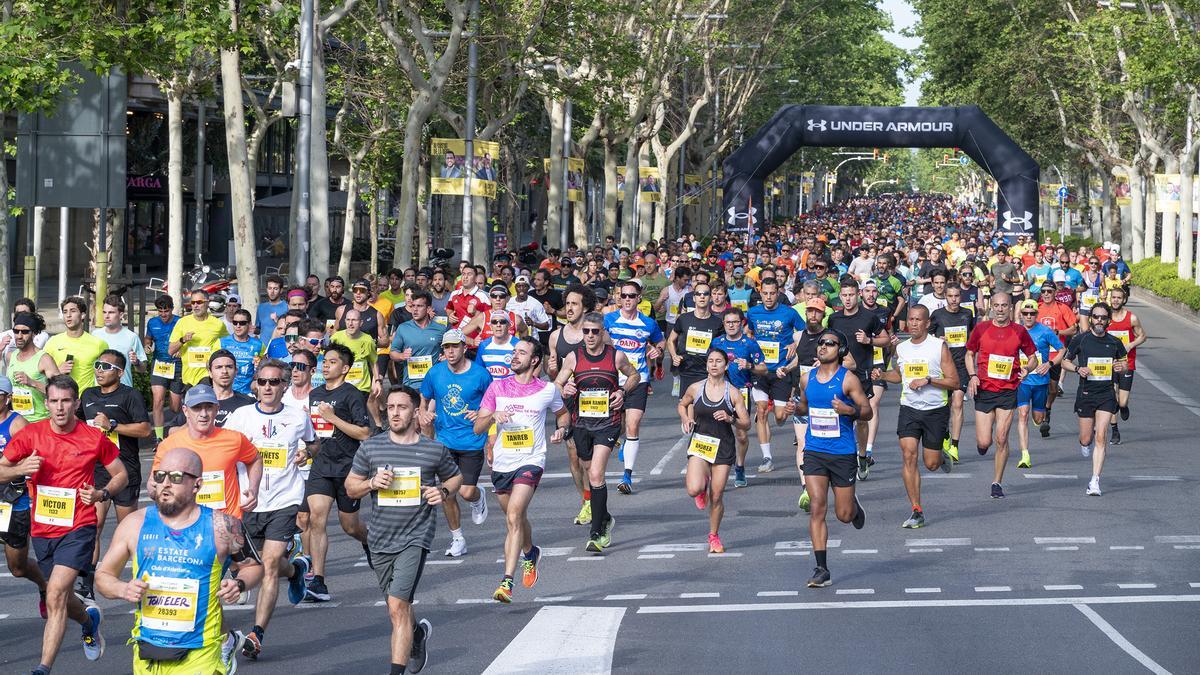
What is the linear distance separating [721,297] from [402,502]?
9112 millimetres

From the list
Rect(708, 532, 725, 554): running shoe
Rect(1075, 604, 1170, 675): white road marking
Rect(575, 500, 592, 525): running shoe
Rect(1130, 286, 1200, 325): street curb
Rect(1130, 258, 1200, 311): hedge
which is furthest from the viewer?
Rect(1130, 258, 1200, 311): hedge

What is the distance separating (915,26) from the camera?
68.9m

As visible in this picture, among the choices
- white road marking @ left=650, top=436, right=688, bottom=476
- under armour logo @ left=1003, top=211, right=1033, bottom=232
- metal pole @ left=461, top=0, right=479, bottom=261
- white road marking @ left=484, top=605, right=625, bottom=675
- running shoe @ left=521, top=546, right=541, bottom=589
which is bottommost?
white road marking @ left=484, top=605, right=625, bottom=675

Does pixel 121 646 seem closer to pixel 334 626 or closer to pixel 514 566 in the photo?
pixel 334 626

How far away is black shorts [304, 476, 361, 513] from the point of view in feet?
38.9

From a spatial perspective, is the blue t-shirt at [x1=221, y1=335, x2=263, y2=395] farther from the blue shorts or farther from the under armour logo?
the under armour logo

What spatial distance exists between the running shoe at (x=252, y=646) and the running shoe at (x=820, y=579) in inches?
151

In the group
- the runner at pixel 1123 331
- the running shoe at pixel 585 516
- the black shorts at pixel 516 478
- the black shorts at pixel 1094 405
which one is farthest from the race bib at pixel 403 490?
the runner at pixel 1123 331

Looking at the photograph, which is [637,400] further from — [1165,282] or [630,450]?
[1165,282]

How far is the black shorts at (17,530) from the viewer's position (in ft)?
34.9

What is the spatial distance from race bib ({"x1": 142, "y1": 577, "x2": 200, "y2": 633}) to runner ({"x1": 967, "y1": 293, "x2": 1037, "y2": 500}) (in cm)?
1054

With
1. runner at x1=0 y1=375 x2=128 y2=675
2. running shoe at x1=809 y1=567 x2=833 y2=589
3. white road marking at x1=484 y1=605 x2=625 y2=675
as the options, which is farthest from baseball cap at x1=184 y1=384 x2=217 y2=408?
running shoe at x1=809 y1=567 x2=833 y2=589

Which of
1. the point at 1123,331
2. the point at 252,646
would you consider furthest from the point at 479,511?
the point at 1123,331

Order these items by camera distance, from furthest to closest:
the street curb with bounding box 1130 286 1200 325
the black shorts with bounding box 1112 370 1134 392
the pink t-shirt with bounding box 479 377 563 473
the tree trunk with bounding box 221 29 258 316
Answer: the street curb with bounding box 1130 286 1200 325 < the tree trunk with bounding box 221 29 258 316 < the black shorts with bounding box 1112 370 1134 392 < the pink t-shirt with bounding box 479 377 563 473
